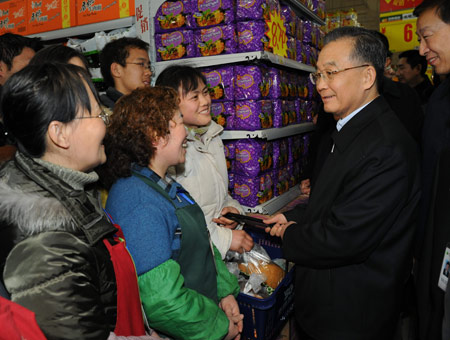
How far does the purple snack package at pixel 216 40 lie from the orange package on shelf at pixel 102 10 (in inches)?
34.0

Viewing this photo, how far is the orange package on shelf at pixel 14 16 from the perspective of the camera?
4.11 metres

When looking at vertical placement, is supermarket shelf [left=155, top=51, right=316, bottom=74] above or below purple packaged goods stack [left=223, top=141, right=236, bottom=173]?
above

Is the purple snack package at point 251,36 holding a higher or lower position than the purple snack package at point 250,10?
lower

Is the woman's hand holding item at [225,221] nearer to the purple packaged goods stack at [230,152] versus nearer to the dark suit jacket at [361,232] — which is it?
the dark suit jacket at [361,232]

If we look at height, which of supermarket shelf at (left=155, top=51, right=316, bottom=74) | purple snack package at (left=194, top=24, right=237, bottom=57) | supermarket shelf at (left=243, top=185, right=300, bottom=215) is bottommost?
supermarket shelf at (left=243, top=185, right=300, bottom=215)

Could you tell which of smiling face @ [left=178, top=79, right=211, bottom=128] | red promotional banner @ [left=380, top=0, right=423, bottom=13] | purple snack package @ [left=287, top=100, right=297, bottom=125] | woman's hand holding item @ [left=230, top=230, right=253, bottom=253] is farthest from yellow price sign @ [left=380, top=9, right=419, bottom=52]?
woman's hand holding item @ [left=230, top=230, right=253, bottom=253]

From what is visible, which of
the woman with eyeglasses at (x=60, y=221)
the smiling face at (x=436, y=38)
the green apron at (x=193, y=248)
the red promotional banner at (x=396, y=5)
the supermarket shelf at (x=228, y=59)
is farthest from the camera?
the red promotional banner at (x=396, y=5)

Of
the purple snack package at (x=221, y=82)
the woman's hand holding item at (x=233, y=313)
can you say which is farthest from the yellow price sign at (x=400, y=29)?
the woman's hand holding item at (x=233, y=313)

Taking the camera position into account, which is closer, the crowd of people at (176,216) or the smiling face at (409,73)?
the crowd of people at (176,216)

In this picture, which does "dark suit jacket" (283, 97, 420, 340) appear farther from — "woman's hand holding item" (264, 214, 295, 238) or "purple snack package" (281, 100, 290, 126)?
"purple snack package" (281, 100, 290, 126)

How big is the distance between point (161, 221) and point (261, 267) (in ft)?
3.33

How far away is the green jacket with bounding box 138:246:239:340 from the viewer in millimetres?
1252

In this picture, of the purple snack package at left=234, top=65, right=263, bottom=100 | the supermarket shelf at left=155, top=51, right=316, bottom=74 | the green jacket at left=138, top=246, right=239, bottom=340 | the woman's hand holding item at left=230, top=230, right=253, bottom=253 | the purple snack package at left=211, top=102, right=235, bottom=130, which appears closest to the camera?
the green jacket at left=138, top=246, right=239, bottom=340

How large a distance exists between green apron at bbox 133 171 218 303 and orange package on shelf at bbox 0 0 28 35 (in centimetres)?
→ 386
